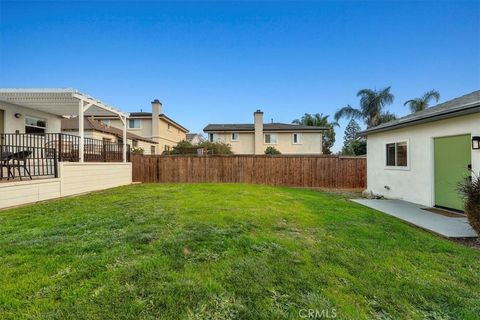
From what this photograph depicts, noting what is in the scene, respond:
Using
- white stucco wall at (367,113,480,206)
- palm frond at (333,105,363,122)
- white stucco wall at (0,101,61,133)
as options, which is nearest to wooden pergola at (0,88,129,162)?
white stucco wall at (0,101,61,133)

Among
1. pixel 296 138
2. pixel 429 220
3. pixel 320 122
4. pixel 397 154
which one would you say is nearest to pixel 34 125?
pixel 429 220

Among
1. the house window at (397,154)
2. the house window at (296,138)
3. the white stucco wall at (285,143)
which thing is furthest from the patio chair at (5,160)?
the house window at (296,138)

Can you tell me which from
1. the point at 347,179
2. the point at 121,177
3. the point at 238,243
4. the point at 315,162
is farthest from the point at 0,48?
the point at 347,179

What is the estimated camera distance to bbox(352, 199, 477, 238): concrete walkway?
17.4 ft

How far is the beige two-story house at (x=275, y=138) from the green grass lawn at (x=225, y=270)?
22100 mm

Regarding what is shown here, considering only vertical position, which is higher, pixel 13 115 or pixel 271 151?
pixel 13 115

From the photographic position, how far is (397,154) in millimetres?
10094

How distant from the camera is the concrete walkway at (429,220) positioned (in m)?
5.31

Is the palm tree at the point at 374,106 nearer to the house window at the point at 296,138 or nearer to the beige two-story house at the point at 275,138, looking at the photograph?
the beige two-story house at the point at 275,138

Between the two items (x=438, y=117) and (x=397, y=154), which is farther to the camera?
(x=397, y=154)

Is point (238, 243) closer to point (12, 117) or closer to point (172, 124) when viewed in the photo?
point (12, 117)

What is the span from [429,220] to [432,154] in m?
2.89
